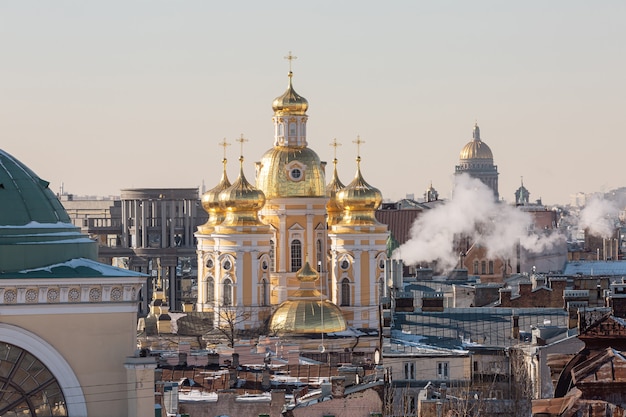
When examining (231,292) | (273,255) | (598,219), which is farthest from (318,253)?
(598,219)

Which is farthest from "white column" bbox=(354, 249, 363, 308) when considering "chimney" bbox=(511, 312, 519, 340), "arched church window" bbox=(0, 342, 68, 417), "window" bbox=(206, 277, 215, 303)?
"arched church window" bbox=(0, 342, 68, 417)

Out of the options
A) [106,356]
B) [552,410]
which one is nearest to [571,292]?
[106,356]

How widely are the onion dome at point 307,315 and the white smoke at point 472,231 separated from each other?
28793 millimetres

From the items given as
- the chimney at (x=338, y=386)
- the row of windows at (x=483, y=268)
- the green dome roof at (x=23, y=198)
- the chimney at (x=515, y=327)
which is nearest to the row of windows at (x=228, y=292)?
the row of windows at (x=483, y=268)

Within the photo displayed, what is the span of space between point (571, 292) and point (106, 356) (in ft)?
103

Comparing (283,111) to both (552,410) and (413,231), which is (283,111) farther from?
(552,410)

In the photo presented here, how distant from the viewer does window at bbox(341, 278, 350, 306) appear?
83113mm

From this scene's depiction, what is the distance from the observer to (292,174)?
85625mm

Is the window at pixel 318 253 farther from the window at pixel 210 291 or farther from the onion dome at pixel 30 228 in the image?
the onion dome at pixel 30 228

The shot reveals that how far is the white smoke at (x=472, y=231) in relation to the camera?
10888cm

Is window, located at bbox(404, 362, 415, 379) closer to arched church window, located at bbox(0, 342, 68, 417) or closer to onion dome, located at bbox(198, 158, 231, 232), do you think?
arched church window, located at bbox(0, 342, 68, 417)

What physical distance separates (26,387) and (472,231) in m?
83.1

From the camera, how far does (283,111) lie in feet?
285

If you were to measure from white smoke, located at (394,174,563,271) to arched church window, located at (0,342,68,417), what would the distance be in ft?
247
